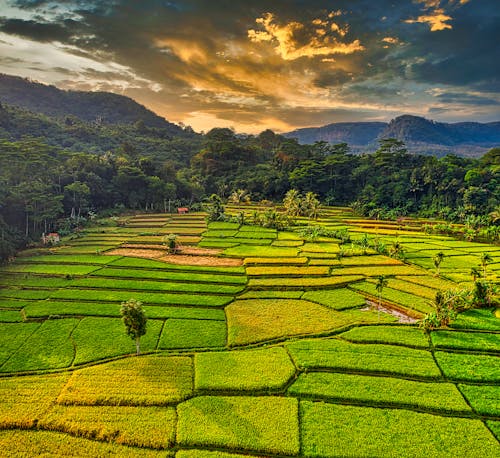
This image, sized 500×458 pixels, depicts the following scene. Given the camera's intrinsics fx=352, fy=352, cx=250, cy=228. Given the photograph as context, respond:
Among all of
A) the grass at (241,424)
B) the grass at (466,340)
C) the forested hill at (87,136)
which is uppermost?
the forested hill at (87,136)

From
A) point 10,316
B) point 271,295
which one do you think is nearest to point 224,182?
point 271,295

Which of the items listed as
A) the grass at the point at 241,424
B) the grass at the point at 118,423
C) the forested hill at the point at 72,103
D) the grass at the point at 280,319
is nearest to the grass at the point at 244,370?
the grass at the point at 241,424

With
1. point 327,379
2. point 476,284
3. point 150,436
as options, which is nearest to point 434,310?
point 476,284

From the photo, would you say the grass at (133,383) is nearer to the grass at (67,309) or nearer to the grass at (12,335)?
the grass at (12,335)

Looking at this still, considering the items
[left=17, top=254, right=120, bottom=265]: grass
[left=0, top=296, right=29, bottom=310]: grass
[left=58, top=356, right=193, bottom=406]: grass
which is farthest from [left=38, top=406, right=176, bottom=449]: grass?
[left=17, top=254, right=120, bottom=265]: grass

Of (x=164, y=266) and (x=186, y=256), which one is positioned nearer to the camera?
(x=164, y=266)

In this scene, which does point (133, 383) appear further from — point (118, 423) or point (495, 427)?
point (495, 427)
